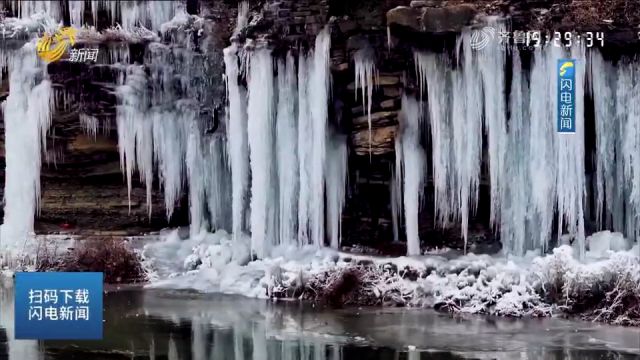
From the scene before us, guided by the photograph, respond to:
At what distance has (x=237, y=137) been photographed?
14469 millimetres

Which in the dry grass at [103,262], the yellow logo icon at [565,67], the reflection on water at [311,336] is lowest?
the reflection on water at [311,336]

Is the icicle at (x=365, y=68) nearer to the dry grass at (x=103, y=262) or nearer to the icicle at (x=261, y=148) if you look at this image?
the icicle at (x=261, y=148)

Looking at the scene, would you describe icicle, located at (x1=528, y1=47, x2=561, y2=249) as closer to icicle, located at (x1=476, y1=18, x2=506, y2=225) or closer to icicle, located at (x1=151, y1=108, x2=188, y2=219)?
icicle, located at (x1=476, y1=18, x2=506, y2=225)

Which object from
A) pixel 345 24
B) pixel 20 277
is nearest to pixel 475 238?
pixel 345 24

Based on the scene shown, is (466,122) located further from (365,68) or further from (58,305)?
(58,305)

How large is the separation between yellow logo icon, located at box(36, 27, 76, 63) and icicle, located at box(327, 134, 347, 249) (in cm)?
583

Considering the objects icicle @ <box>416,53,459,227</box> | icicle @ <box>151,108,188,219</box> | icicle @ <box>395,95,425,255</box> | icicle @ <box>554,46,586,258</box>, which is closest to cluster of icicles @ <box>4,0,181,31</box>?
icicle @ <box>151,108,188,219</box>

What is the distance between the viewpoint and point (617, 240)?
12234 millimetres

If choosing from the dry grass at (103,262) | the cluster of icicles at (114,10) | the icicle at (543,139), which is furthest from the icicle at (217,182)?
the icicle at (543,139)

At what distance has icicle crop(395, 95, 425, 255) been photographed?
13359 mm

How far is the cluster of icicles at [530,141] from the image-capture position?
12125mm

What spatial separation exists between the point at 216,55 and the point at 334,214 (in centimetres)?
436

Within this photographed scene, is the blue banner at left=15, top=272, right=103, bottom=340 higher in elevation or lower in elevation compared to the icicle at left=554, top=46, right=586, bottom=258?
lower

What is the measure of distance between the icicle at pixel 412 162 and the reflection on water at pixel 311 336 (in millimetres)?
2139
